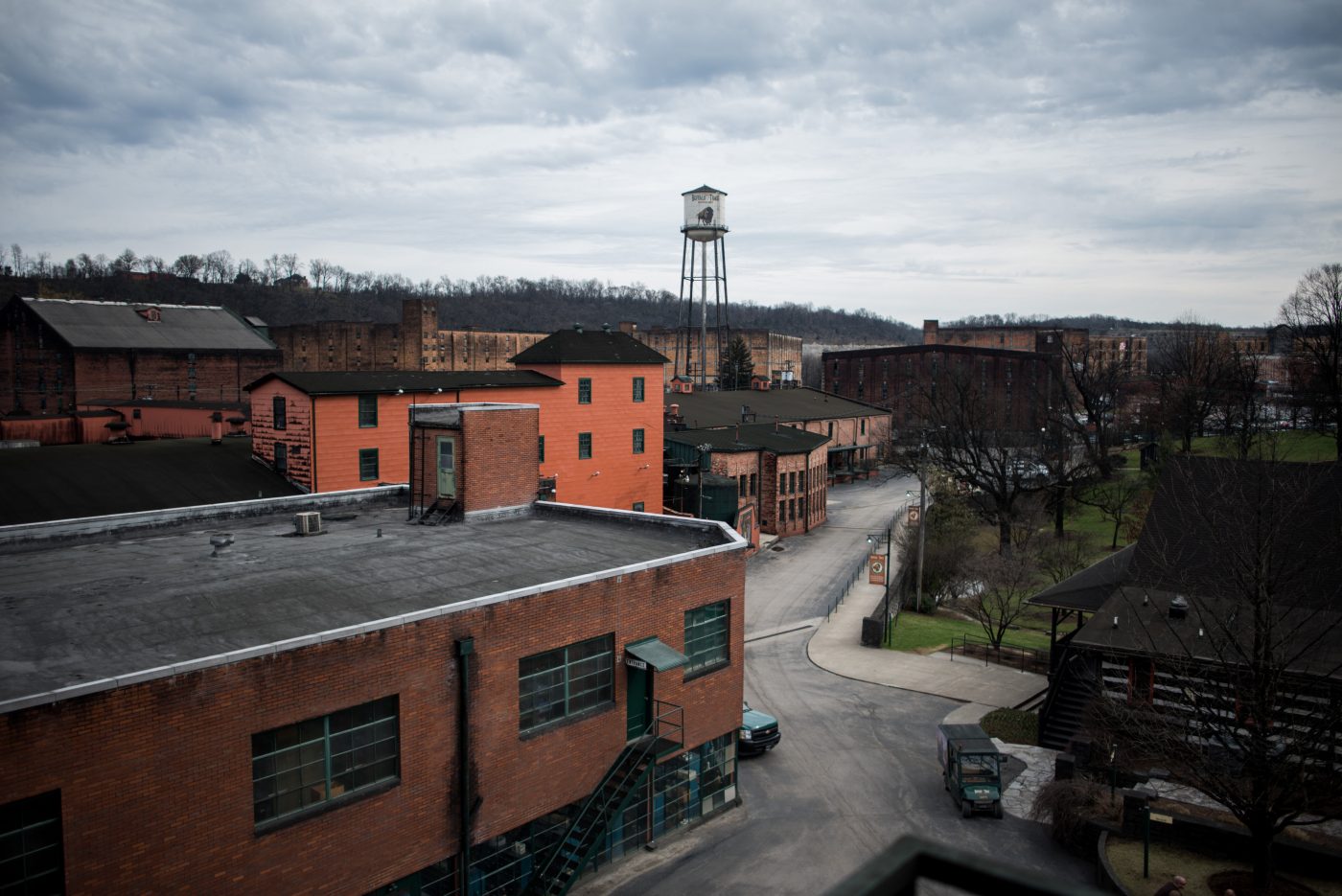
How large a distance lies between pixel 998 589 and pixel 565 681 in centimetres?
2344

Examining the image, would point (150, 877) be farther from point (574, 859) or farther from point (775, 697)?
point (775, 697)

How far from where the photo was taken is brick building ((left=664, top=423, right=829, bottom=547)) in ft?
164

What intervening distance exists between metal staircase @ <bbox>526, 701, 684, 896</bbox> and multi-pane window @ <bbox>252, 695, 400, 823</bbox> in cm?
358

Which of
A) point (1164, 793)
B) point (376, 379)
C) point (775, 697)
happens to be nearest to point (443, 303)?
point (376, 379)

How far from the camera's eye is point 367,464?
3650cm

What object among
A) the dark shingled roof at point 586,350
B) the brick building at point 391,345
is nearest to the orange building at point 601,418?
the dark shingled roof at point 586,350

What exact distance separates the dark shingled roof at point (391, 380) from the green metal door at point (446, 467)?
1369 cm

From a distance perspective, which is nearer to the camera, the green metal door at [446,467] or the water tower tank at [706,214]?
the green metal door at [446,467]

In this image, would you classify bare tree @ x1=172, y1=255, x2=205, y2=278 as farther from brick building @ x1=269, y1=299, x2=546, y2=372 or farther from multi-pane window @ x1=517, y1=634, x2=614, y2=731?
multi-pane window @ x1=517, y1=634, x2=614, y2=731

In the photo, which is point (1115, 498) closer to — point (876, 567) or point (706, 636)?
point (876, 567)

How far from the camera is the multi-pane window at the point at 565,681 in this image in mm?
16047

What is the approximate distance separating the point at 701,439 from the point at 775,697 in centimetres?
2674

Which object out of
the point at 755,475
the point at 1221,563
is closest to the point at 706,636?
the point at 1221,563

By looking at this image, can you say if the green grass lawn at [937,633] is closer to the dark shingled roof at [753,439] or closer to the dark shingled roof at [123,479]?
the dark shingled roof at [753,439]
